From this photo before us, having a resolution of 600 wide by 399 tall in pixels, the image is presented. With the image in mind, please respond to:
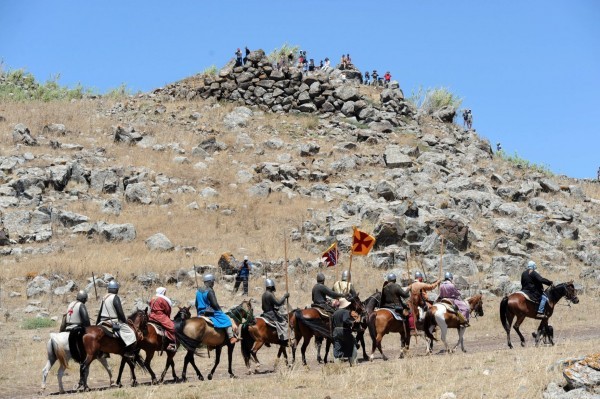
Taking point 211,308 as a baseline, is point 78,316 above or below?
below

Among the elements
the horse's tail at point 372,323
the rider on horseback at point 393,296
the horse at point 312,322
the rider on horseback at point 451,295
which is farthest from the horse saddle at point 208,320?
the rider on horseback at point 451,295

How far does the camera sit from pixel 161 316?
17.4m

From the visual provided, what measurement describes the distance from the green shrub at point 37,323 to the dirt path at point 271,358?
16.5 ft

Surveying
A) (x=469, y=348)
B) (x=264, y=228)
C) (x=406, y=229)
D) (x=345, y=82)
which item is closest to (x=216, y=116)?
(x=345, y=82)

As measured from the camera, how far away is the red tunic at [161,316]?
1731cm

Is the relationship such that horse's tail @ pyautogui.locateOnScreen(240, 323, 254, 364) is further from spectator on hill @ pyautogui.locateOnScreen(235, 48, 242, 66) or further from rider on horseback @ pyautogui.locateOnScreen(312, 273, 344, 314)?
spectator on hill @ pyautogui.locateOnScreen(235, 48, 242, 66)

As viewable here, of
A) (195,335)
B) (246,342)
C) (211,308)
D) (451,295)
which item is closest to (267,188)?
(451,295)

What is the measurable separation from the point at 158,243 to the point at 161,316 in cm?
1678

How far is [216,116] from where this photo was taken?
52531 mm

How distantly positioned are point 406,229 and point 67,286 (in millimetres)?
15718

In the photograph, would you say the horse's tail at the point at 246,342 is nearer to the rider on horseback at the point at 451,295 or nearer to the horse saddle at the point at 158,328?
the horse saddle at the point at 158,328

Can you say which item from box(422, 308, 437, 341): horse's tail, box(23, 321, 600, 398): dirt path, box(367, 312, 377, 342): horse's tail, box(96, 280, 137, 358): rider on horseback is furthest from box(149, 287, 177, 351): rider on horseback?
box(422, 308, 437, 341): horse's tail

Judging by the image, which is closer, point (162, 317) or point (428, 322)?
point (162, 317)

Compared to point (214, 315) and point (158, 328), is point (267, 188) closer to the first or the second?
point (214, 315)
